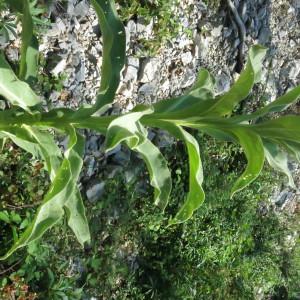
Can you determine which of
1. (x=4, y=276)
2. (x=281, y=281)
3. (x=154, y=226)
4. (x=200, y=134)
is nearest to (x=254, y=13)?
(x=200, y=134)

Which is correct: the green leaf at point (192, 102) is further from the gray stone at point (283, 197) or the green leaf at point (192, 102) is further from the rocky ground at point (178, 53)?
the gray stone at point (283, 197)

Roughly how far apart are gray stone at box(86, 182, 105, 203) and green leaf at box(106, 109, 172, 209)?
1451 millimetres

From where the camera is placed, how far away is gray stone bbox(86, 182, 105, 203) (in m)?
2.94

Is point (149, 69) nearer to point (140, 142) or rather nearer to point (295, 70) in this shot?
point (295, 70)

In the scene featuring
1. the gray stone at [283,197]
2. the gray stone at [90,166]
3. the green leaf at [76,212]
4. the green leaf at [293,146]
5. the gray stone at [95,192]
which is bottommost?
the gray stone at [283,197]

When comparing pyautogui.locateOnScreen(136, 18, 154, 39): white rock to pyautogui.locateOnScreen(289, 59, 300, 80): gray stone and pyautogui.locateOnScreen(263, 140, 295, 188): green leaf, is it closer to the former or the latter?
pyautogui.locateOnScreen(289, 59, 300, 80): gray stone

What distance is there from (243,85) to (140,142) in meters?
0.30

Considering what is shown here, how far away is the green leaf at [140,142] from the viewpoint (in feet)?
3.92

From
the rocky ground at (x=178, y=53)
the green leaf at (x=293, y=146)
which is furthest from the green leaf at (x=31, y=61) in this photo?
the rocky ground at (x=178, y=53)

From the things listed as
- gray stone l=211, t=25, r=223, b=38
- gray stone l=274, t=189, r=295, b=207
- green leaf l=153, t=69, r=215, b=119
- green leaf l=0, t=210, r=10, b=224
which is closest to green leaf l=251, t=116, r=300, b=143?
green leaf l=153, t=69, r=215, b=119

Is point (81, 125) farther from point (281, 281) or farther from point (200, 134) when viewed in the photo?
point (281, 281)

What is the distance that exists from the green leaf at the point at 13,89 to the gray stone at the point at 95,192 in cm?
154

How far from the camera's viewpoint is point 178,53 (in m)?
3.40

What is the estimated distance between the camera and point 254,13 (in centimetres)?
393
